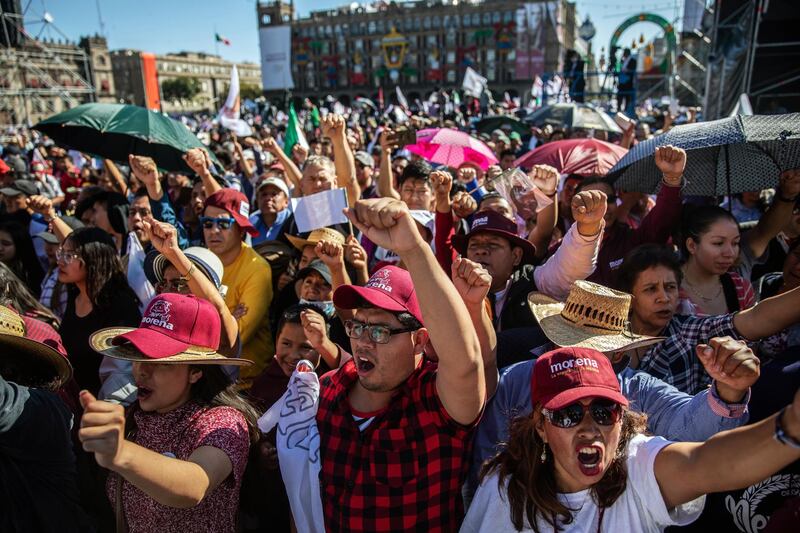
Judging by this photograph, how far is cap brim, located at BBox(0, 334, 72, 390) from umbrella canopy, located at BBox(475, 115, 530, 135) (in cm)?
1088

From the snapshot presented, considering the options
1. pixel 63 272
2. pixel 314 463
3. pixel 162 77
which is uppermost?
pixel 162 77

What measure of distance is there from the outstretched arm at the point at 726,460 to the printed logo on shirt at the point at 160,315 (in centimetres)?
173

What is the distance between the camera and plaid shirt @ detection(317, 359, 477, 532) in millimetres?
1800

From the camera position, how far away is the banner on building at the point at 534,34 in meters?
70.3

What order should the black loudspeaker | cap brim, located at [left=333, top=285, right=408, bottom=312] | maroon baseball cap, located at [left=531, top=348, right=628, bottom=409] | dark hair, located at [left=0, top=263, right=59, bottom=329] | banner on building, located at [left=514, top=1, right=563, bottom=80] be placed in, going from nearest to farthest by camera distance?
maroon baseball cap, located at [left=531, top=348, right=628, bottom=409] < cap brim, located at [left=333, top=285, right=408, bottom=312] < dark hair, located at [left=0, top=263, right=59, bottom=329] < the black loudspeaker < banner on building, located at [left=514, top=1, right=563, bottom=80]

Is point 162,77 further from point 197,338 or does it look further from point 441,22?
point 197,338

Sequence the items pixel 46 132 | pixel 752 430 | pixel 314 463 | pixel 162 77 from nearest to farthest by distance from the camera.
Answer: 1. pixel 752 430
2. pixel 314 463
3. pixel 46 132
4. pixel 162 77

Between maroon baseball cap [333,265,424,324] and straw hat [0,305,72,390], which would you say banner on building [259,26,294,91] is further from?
maroon baseball cap [333,265,424,324]

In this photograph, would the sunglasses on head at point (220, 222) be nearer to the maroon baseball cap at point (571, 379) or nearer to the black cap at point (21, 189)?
the maroon baseball cap at point (571, 379)

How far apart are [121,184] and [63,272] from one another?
3.73m

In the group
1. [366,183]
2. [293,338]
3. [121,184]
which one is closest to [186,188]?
[121,184]

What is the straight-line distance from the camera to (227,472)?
72.3 inches

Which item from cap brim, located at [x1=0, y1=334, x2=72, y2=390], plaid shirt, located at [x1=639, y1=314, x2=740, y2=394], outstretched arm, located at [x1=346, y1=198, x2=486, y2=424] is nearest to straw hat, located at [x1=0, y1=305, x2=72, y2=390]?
cap brim, located at [x1=0, y1=334, x2=72, y2=390]

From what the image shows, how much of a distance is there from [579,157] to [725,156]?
1343 millimetres
